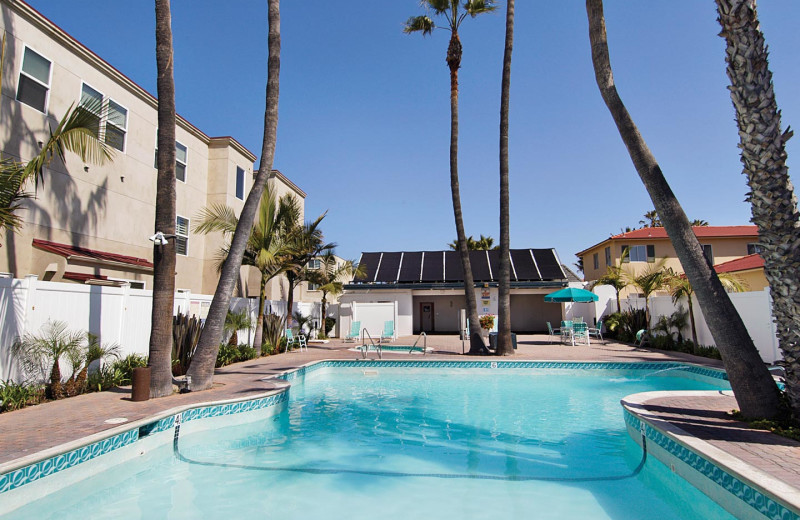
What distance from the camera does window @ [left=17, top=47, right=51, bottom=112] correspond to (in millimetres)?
10320

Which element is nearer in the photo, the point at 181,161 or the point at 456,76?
the point at 456,76

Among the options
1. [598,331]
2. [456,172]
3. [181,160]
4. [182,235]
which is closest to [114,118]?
[181,160]

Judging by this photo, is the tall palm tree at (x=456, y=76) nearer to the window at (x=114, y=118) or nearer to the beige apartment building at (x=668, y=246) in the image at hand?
the window at (x=114, y=118)

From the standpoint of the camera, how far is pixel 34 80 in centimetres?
1063

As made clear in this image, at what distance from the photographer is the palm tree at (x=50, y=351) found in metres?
7.41

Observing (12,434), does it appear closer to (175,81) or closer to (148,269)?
(175,81)

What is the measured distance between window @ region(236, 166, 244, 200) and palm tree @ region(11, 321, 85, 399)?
12.1 metres

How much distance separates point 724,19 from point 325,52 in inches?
481

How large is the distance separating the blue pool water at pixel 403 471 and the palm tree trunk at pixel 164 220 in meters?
1.79

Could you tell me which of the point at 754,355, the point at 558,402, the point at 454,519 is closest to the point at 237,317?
the point at 558,402

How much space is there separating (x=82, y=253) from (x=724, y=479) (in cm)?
1319

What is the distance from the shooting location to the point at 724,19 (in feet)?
18.6

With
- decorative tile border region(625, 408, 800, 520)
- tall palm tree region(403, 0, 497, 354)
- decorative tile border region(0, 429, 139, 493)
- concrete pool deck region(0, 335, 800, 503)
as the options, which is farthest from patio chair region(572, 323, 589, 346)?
decorative tile border region(0, 429, 139, 493)

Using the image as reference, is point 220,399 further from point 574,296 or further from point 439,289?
point 439,289
